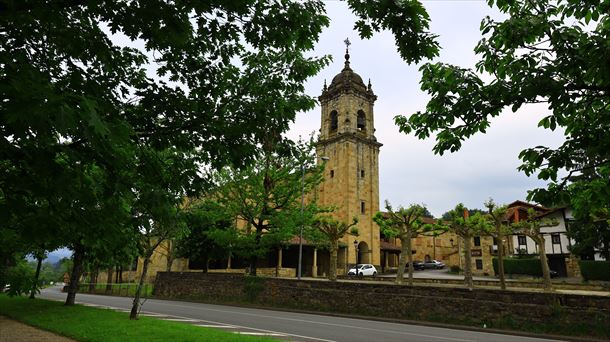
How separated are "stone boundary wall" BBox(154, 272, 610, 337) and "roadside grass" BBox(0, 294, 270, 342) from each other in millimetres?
9714

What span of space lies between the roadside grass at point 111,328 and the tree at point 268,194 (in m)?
12.1

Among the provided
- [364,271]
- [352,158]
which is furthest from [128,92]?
[352,158]

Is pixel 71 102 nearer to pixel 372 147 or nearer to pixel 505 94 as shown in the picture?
pixel 505 94

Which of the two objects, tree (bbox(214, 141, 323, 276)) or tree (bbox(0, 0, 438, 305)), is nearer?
tree (bbox(0, 0, 438, 305))

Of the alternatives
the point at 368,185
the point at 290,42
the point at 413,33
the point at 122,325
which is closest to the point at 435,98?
the point at 413,33

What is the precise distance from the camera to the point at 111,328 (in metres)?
12.3

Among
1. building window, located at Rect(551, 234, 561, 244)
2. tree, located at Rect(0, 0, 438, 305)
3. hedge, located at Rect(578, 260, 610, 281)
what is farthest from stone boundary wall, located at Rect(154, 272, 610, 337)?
building window, located at Rect(551, 234, 561, 244)

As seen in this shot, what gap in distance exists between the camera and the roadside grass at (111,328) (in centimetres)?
1065

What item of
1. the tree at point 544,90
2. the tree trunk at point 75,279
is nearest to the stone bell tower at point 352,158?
the tree trunk at point 75,279

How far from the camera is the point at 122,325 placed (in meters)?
12.8

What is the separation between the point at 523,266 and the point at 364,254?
17.6 meters

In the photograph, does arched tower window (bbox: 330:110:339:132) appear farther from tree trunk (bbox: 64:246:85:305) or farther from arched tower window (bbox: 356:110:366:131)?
tree trunk (bbox: 64:246:85:305)

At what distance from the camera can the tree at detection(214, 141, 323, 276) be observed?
2689 centimetres

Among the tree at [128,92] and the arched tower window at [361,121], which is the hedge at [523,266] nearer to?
the arched tower window at [361,121]
